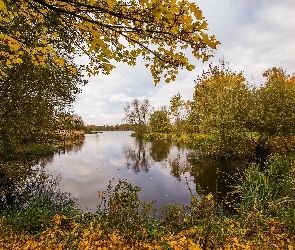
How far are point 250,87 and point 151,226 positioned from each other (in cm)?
1367

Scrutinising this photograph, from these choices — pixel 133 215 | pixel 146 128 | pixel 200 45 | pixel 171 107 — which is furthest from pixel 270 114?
pixel 146 128

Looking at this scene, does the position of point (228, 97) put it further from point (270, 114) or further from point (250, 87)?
point (270, 114)

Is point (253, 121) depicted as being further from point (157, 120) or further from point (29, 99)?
point (157, 120)

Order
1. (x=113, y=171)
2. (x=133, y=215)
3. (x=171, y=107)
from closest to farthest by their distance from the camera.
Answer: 1. (x=133, y=215)
2. (x=113, y=171)
3. (x=171, y=107)

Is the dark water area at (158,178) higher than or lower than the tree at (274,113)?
lower

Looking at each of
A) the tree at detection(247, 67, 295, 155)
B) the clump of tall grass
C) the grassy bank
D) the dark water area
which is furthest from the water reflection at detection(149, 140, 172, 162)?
the grassy bank

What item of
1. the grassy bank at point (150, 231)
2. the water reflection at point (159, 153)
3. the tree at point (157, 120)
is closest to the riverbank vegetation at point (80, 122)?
the grassy bank at point (150, 231)

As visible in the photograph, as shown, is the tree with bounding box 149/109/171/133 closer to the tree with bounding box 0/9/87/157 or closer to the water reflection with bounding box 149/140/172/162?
the water reflection with bounding box 149/140/172/162

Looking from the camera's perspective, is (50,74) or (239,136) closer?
(50,74)

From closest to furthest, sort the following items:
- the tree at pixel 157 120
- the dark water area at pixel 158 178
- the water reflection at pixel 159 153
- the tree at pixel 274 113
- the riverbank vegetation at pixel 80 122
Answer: the riverbank vegetation at pixel 80 122 → the dark water area at pixel 158 178 → the tree at pixel 274 113 → the water reflection at pixel 159 153 → the tree at pixel 157 120

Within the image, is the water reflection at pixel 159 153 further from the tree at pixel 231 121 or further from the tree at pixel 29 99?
the tree at pixel 29 99

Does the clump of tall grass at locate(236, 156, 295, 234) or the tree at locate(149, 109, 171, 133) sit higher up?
the tree at locate(149, 109, 171, 133)

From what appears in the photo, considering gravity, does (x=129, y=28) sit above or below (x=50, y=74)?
below

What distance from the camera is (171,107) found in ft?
117
